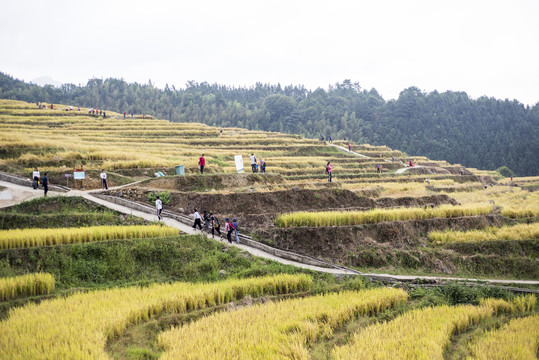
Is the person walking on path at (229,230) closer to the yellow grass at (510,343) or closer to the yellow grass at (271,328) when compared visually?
the yellow grass at (271,328)

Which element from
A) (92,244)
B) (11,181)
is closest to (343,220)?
(92,244)

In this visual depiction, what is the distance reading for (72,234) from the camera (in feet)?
43.9

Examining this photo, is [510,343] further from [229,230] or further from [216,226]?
[216,226]

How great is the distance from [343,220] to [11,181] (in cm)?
1884

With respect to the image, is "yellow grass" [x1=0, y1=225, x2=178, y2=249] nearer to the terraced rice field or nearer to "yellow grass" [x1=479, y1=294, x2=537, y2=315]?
the terraced rice field

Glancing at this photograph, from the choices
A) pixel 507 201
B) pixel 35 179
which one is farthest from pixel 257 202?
pixel 507 201

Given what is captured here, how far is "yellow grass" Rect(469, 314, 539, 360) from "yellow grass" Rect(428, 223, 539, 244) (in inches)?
405

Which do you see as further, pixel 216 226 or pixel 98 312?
pixel 216 226

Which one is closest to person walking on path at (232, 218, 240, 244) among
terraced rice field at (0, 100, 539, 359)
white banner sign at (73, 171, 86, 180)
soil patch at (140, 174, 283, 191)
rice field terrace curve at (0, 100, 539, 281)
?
rice field terrace curve at (0, 100, 539, 281)

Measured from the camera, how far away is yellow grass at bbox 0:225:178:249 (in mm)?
12305

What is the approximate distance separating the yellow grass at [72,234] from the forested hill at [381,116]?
9293cm

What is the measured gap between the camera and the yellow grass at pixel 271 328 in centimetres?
781

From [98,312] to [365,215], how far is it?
Answer: 1417 cm

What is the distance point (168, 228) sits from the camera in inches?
616
